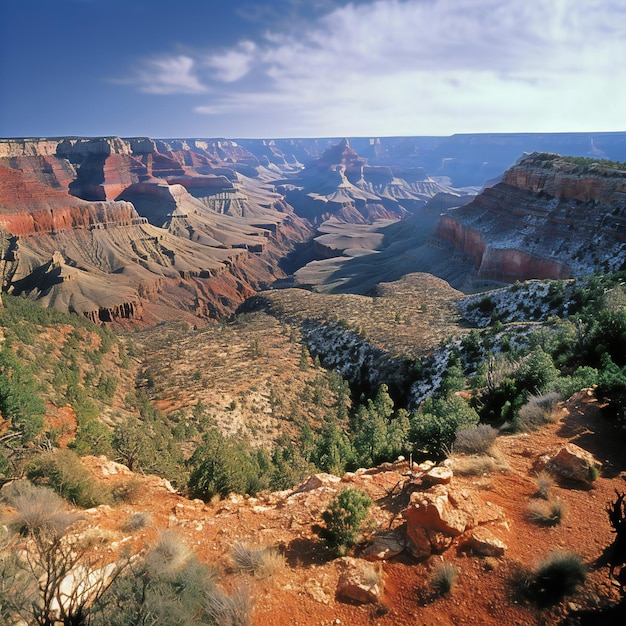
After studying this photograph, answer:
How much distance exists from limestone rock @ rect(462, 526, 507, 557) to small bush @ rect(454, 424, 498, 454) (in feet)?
11.1

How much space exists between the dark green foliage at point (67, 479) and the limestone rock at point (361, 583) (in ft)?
24.3

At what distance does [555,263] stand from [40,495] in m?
54.4

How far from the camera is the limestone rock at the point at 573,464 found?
29.8ft

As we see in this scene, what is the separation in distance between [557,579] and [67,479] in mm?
11713

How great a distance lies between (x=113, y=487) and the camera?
11758mm

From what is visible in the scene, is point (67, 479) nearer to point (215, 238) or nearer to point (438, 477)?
point (438, 477)

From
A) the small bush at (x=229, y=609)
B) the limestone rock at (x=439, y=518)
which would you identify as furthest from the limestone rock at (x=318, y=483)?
the small bush at (x=229, y=609)

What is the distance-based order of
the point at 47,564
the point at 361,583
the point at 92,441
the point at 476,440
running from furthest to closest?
the point at 92,441 → the point at 476,440 → the point at 361,583 → the point at 47,564

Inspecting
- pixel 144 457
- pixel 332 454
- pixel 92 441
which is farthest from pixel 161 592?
pixel 332 454

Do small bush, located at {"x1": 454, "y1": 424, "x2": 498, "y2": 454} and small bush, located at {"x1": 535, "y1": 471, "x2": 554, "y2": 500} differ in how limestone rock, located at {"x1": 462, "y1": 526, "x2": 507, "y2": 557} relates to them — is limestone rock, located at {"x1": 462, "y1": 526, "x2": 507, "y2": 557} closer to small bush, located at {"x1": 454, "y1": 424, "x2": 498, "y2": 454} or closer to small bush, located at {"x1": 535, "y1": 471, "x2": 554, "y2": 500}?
small bush, located at {"x1": 535, "y1": 471, "x2": 554, "y2": 500}

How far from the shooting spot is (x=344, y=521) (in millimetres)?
8539

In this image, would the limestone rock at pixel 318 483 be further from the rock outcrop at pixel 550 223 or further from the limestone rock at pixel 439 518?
the rock outcrop at pixel 550 223

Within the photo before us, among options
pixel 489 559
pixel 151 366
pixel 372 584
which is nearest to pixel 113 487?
pixel 372 584

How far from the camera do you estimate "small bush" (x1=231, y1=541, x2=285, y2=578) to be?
7750 millimetres
